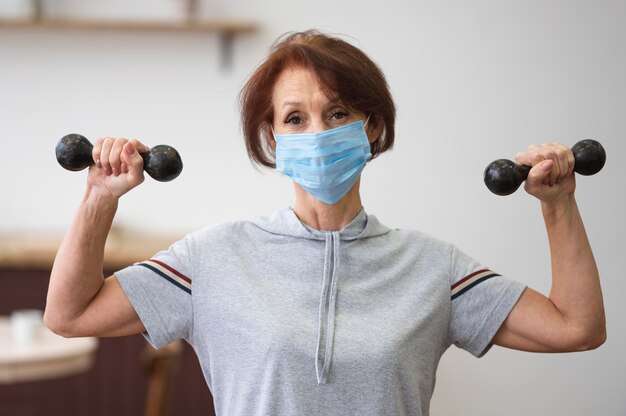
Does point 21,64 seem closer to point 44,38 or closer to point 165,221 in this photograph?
point 44,38

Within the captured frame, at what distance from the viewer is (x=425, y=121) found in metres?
3.98

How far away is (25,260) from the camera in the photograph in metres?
3.77

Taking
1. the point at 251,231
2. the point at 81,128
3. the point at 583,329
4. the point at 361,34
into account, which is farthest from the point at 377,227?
the point at 81,128

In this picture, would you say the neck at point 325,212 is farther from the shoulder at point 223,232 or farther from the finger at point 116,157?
the finger at point 116,157

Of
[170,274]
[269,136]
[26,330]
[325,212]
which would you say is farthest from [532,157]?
[26,330]

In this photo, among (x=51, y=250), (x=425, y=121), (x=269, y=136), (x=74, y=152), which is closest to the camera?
(x=74, y=152)

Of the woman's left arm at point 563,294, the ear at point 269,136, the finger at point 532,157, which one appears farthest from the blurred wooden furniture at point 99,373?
the finger at point 532,157

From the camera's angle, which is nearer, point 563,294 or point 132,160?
point 132,160

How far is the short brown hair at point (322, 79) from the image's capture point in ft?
5.17

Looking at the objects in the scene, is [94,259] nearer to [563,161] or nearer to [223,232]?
[223,232]

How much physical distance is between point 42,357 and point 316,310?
4.64 ft

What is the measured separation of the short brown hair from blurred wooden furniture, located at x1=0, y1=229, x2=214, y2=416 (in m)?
2.19

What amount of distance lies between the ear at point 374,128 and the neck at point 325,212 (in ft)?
0.35

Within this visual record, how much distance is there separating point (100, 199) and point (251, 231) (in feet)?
0.93
